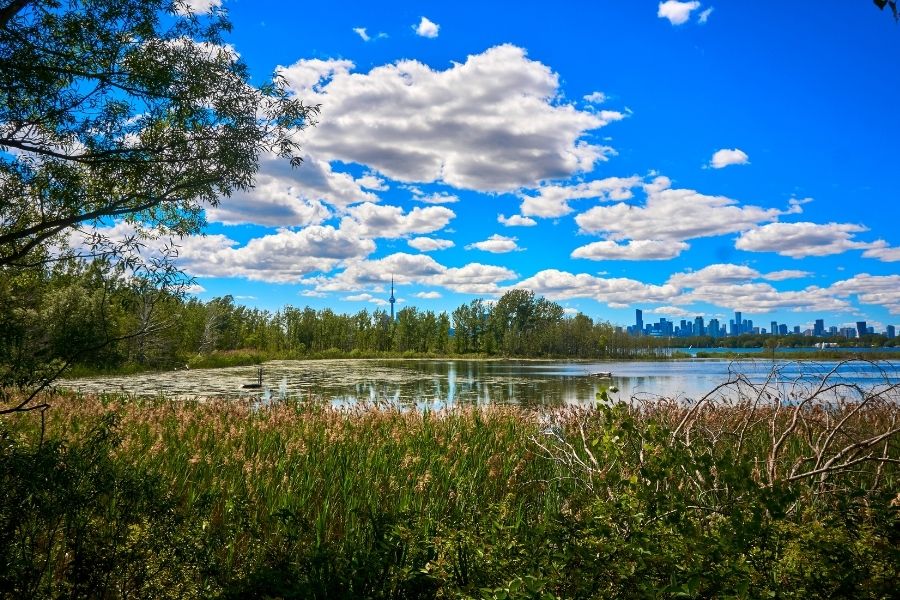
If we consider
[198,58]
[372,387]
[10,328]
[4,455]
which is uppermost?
[198,58]

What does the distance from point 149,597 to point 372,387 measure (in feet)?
69.5

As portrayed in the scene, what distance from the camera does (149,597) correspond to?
3.67 meters

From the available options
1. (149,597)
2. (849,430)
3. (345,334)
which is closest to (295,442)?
(149,597)

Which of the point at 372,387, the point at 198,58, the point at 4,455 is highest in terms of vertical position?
the point at 198,58

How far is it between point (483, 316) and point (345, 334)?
2766 cm

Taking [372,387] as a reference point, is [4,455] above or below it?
above

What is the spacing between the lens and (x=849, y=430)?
705 cm

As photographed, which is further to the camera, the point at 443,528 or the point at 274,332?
the point at 274,332

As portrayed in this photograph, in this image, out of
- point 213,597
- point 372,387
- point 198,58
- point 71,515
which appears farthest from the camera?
point 372,387

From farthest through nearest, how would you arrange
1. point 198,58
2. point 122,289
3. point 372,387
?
point 372,387, point 198,58, point 122,289

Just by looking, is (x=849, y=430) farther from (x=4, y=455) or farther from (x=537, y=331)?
(x=537, y=331)

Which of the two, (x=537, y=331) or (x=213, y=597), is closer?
(x=213, y=597)

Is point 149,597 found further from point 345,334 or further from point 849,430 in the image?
point 345,334

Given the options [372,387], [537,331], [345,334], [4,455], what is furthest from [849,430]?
[537,331]
